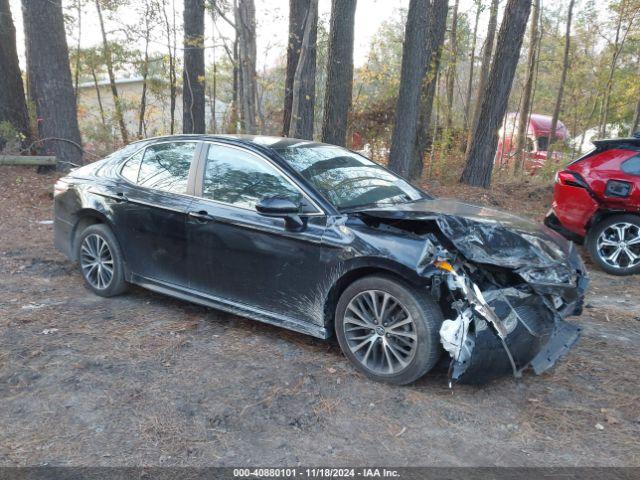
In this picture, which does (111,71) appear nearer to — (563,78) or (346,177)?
(346,177)

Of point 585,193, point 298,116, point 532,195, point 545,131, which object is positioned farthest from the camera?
point 545,131

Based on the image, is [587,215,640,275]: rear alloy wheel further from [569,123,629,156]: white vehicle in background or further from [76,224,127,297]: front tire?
[569,123,629,156]: white vehicle in background

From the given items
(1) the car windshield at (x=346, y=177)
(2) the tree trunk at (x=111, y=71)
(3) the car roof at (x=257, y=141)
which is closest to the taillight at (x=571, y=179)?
(1) the car windshield at (x=346, y=177)

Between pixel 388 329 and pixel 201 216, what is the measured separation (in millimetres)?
1827

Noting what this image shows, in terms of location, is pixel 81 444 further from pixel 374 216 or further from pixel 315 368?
pixel 374 216

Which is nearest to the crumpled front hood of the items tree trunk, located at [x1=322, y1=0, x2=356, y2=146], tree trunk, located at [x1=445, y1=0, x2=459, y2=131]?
tree trunk, located at [x1=322, y1=0, x2=356, y2=146]

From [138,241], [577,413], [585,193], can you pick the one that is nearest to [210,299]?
[138,241]

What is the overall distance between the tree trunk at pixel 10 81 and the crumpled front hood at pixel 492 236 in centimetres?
1045

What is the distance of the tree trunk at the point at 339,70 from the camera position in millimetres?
10375

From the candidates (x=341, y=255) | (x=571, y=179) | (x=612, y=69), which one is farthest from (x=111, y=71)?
(x=612, y=69)

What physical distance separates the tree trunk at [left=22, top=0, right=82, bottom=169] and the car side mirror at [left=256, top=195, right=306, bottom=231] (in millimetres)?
8058

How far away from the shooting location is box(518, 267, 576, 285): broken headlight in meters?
3.67

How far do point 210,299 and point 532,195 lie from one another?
30.8ft

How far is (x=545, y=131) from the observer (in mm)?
20188
